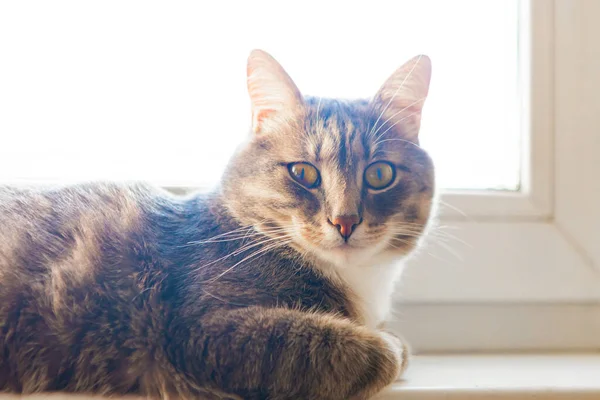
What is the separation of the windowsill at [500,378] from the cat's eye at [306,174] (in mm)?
331

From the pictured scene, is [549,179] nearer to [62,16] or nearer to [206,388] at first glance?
[206,388]

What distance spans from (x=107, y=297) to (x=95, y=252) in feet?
0.27

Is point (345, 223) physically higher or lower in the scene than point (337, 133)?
Result: lower

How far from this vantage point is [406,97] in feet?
3.20

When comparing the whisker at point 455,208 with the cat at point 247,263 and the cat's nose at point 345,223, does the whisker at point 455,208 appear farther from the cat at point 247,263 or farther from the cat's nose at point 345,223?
the cat's nose at point 345,223

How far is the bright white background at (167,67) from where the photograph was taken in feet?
3.81

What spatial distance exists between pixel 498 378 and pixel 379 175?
1.22 feet

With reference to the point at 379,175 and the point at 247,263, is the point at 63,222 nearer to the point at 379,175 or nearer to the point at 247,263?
the point at 247,263

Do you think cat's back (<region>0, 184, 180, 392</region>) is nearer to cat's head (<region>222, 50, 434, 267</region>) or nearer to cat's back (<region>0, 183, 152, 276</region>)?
cat's back (<region>0, 183, 152, 276</region>)

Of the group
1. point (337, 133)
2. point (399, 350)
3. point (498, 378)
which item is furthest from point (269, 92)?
point (498, 378)

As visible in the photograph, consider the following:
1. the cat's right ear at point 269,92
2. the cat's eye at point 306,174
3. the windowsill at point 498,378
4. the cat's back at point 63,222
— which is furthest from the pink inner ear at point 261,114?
the windowsill at point 498,378

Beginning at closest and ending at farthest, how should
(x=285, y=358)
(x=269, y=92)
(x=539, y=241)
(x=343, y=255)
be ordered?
1. (x=285, y=358)
2. (x=343, y=255)
3. (x=269, y=92)
4. (x=539, y=241)

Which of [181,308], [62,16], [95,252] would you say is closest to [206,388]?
[181,308]

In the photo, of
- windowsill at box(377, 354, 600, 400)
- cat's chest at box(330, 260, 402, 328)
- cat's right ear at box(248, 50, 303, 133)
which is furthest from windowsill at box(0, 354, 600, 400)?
cat's right ear at box(248, 50, 303, 133)
